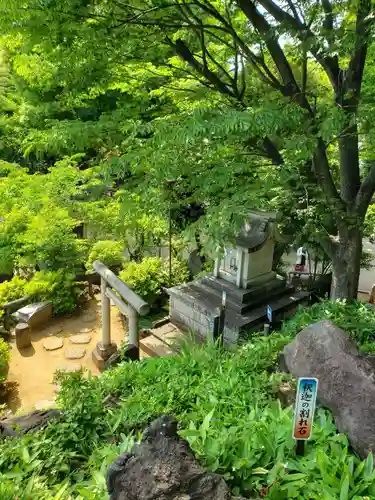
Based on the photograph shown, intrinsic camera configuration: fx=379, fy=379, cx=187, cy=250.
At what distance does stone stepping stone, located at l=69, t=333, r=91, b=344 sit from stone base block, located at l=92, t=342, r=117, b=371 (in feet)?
2.63

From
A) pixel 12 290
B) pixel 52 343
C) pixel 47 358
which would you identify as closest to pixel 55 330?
pixel 52 343

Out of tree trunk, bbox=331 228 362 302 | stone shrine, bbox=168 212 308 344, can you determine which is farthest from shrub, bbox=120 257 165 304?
tree trunk, bbox=331 228 362 302

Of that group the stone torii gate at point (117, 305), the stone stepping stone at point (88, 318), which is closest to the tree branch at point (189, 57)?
the stone torii gate at point (117, 305)

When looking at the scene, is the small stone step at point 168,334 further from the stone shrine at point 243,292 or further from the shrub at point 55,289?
the shrub at point 55,289

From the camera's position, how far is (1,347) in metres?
6.43

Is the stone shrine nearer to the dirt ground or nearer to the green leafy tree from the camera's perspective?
the green leafy tree

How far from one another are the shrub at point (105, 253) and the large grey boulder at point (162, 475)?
780cm

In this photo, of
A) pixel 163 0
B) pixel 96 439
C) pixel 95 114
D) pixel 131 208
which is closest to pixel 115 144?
pixel 131 208

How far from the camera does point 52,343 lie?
7953 mm

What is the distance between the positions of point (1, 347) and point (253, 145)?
5325 mm

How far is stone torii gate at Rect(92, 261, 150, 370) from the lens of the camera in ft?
19.2

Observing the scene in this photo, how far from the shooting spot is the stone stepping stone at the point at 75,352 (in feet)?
24.7

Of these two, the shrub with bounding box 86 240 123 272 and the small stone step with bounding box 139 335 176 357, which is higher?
the shrub with bounding box 86 240 123 272

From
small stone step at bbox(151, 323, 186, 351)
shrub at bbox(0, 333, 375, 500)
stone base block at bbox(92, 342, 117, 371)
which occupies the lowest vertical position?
stone base block at bbox(92, 342, 117, 371)
